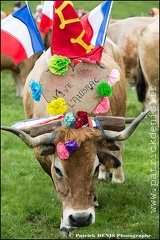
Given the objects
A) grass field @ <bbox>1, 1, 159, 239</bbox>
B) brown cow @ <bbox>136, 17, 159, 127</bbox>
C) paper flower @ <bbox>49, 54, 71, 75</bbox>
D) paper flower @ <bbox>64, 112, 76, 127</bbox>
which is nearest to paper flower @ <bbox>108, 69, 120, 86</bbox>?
paper flower @ <bbox>49, 54, 71, 75</bbox>

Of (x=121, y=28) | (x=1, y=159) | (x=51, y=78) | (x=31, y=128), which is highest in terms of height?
(x=51, y=78)

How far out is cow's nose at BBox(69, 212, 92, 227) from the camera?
453cm

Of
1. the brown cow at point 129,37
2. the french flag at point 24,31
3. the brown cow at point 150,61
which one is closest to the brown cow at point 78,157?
the french flag at point 24,31

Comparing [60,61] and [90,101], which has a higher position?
[60,61]

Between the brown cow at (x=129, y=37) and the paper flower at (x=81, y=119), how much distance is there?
740 cm

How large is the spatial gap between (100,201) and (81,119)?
8.42 ft

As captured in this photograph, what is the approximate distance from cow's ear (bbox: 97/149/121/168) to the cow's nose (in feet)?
1.62

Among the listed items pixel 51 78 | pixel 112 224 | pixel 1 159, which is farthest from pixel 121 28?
pixel 51 78

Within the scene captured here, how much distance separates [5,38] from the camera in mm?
5711

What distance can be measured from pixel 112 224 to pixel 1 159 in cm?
310

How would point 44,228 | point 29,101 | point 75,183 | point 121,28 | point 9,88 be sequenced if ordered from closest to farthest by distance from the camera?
point 75,183, point 29,101, point 44,228, point 121,28, point 9,88

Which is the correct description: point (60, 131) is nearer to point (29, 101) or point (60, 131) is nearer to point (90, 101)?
point (90, 101)

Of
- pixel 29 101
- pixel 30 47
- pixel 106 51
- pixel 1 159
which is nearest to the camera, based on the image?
pixel 30 47

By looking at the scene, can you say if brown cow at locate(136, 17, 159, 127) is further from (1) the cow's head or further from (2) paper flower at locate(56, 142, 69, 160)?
(2) paper flower at locate(56, 142, 69, 160)
